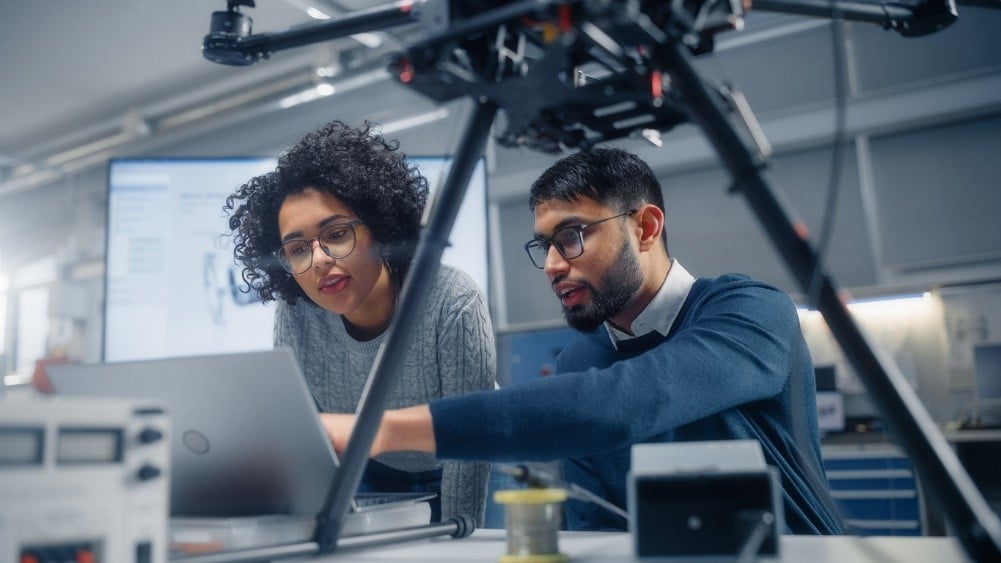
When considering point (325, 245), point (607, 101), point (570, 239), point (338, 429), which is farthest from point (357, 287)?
point (607, 101)

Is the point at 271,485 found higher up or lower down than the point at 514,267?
lower down

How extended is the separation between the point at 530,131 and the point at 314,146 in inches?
43.6

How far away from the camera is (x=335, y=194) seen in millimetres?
1612

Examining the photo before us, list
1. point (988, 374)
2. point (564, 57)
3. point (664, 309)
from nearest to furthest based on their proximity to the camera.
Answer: point (564, 57) → point (664, 309) → point (988, 374)

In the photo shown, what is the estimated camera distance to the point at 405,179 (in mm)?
1805

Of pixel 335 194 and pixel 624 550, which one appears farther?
pixel 335 194

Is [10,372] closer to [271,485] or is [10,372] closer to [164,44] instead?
[164,44]

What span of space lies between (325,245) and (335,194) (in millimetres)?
135

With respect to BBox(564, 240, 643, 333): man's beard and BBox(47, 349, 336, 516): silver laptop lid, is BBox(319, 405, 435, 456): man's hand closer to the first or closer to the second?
BBox(47, 349, 336, 516): silver laptop lid

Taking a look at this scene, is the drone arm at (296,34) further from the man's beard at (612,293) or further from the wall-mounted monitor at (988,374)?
the wall-mounted monitor at (988,374)

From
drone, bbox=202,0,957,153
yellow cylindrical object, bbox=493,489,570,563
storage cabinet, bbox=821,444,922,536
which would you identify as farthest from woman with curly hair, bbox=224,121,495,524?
storage cabinet, bbox=821,444,922,536

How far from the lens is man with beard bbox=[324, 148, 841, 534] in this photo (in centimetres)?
75

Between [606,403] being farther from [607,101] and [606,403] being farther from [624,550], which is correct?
[607,101]

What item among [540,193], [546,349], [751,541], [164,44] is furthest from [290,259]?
[164,44]
